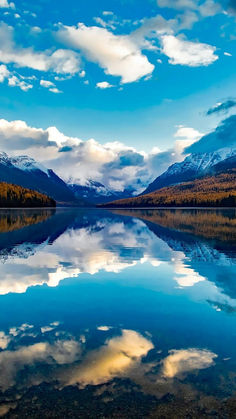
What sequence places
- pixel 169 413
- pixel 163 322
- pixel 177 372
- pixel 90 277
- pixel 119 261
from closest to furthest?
1. pixel 169 413
2. pixel 177 372
3. pixel 163 322
4. pixel 90 277
5. pixel 119 261

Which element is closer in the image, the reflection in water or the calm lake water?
the calm lake water

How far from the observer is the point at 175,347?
13133mm

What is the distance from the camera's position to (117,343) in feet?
44.8

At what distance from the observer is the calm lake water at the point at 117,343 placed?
30.7ft

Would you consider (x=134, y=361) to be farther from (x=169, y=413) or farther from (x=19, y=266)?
(x=19, y=266)

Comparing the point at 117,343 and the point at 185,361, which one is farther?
the point at 117,343

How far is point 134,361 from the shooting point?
1195cm

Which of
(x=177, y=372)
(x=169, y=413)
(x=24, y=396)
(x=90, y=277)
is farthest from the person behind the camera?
(x=90, y=277)

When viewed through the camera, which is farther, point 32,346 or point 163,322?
point 163,322

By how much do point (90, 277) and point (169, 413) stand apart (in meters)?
18.6

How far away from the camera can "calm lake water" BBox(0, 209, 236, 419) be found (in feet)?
30.7

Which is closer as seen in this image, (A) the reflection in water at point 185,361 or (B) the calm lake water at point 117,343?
(B) the calm lake water at point 117,343

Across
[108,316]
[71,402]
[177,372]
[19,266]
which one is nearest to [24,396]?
[71,402]

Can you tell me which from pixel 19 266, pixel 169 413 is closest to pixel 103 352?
pixel 169 413
